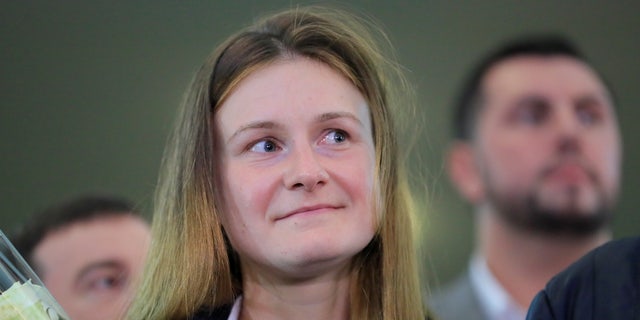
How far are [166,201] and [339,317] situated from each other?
1.07 feet

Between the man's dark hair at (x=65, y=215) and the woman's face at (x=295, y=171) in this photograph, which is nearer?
the woman's face at (x=295, y=171)

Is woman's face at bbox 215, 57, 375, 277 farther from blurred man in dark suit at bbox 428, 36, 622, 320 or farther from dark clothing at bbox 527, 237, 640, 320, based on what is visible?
blurred man in dark suit at bbox 428, 36, 622, 320

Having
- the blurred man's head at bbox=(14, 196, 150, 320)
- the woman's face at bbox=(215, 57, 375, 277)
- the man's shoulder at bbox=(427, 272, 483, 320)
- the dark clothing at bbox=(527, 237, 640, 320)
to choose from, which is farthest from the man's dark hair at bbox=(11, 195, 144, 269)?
the dark clothing at bbox=(527, 237, 640, 320)

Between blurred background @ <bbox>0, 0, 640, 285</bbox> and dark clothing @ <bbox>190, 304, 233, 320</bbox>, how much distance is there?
1033mm

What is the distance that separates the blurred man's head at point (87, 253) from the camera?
218cm

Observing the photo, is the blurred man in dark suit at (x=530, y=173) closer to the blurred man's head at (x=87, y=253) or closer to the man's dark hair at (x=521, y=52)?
the man's dark hair at (x=521, y=52)

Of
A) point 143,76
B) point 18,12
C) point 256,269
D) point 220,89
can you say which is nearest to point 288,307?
point 256,269

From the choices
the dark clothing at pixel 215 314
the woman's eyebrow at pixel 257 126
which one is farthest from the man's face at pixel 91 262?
the woman's eyebrow at pixel 257 126

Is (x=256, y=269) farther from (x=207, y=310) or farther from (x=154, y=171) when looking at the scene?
(x=154, y=171)

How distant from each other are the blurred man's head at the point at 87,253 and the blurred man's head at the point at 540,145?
2.67 ft

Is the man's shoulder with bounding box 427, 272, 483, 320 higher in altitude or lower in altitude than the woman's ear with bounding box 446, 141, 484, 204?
lower

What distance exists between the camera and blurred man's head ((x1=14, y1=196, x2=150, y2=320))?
218 cm

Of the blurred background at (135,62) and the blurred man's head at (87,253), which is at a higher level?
the blurred background at (135,62)

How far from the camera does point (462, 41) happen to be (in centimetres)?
237
